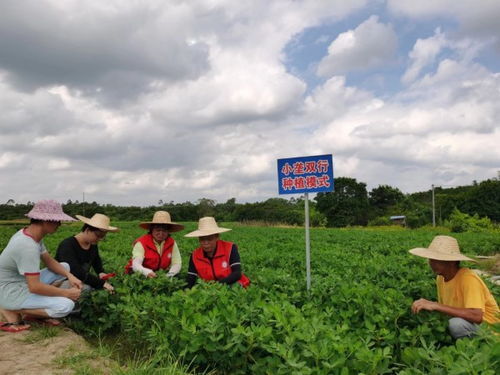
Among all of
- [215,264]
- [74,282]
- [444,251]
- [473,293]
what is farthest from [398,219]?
[74,282]

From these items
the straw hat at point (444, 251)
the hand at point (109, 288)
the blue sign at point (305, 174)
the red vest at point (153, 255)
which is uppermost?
the blue sign at point (305, 174)

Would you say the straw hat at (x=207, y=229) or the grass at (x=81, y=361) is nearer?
the grass at (x=81, y=361)

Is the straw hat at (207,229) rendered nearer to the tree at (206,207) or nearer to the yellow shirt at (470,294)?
the yellow shirt at (470,294)

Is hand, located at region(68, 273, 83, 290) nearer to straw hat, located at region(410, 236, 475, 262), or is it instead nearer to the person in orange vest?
the person in orange vest

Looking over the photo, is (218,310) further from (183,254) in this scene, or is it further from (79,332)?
(183,254)

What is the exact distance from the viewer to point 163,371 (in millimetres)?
3328

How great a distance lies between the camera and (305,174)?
584 centimetres

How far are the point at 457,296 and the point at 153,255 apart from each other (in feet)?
12.1

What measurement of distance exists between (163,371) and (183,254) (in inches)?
365

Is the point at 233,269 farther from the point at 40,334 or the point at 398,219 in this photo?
the point at 398,219

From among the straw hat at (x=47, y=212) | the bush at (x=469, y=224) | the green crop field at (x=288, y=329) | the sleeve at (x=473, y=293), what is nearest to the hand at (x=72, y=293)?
the green crop field at (x=288, y=329)

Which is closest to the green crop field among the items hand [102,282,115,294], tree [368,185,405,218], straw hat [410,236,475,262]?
hand [102,282,115,294]

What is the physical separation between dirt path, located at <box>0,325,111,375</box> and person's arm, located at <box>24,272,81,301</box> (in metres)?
0.37

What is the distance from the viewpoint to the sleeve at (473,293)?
3.69 metres
